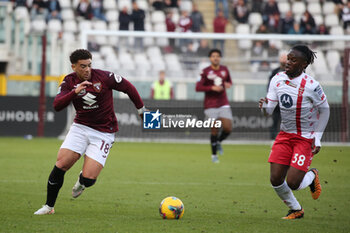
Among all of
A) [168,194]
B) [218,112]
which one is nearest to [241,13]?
[218,112]

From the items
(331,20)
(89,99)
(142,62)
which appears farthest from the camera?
(331,20)

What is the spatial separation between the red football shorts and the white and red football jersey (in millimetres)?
80

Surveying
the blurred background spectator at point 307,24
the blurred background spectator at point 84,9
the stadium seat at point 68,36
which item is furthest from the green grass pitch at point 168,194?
the blurred background spectator at point 84,9

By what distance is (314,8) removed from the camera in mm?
24547

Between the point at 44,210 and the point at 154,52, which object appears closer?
the point at 44,210

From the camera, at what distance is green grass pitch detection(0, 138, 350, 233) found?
7.55m

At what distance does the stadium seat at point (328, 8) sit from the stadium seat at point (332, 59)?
3.12 metres

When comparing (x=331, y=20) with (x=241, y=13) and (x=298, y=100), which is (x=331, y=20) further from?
(x=298, y=100)

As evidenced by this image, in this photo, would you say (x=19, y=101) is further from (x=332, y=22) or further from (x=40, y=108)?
(x=332, y=22)

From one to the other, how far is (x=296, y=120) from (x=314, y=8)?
17143mm

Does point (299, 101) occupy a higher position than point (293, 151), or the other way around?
point (299, 101)

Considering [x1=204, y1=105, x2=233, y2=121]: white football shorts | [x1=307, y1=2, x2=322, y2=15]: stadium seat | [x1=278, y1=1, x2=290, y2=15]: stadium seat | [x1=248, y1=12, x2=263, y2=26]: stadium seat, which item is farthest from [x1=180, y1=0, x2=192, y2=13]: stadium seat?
[x1=204, y1=105, x2=233, y2=121]: white football shorts

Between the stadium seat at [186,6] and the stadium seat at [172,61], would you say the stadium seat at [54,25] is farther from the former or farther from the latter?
the stadium seat at [172,61]

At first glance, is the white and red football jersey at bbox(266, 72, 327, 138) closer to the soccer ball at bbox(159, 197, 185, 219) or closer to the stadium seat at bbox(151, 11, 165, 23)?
the soccer ball at bbox(159, 197, 185, 219)
